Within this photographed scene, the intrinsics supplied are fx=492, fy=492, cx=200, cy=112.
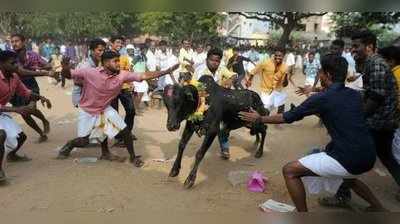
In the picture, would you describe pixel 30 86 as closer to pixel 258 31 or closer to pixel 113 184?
pixel 113 184

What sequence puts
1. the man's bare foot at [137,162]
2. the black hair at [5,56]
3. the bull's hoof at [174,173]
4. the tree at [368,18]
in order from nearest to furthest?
1. the tree at [368,18]
2. the black hair at [5,56]
3. the bull's hoof at [174,173]
4. the man's bare foot at [137,162]

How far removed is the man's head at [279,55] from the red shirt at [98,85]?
9.22ft

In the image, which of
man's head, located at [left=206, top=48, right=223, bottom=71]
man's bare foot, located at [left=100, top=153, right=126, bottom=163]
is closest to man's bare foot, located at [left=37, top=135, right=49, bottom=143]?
man's bare foot, located at [left=100, top=153, right=126, bottom=163]

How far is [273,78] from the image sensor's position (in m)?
7.36

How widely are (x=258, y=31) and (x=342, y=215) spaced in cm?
4125

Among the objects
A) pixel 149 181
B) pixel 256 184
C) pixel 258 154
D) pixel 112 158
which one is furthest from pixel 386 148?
pixel 112 158

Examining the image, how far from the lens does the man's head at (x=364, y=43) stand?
14.3ft

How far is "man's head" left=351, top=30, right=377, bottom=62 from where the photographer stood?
4.36m

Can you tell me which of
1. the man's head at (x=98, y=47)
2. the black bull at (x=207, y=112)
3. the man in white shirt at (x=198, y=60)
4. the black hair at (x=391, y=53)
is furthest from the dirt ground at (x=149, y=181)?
the black hair at (x=391, y=53)

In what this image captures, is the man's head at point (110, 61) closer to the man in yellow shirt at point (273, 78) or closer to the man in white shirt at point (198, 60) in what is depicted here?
the man in white shirt at point (198, 60)

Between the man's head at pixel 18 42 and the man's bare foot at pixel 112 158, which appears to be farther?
the man's head at pixel 18 42

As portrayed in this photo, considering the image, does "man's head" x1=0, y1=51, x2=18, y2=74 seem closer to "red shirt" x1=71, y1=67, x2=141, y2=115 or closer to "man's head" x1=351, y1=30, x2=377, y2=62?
"red shirt" x1=71, y1=67, x2=141, y2=115

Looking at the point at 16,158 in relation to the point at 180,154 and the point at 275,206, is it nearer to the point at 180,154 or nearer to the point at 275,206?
the point at 180,154

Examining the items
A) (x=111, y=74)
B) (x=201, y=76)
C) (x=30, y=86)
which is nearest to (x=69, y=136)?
(x=30, y=86)
